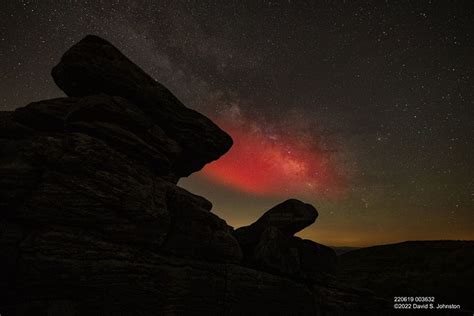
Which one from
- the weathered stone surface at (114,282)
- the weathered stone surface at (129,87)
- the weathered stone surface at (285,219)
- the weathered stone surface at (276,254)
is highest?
the weathered stone surface at (129,87)

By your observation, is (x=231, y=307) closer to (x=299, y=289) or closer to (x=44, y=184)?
(x=299, y=289)

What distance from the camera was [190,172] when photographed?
2600 cm

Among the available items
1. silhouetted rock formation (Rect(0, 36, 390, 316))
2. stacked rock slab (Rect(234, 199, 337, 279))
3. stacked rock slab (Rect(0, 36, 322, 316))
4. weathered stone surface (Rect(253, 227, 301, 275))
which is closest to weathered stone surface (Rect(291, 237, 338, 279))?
stacked rock slab (Rect(234, 199, 337, 279))

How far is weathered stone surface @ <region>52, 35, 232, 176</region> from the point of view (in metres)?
18.4

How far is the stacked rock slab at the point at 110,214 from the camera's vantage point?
13.5 metres

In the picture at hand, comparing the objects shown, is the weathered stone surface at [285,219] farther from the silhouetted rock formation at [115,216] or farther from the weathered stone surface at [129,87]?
the weathered stone surface at [129,87]

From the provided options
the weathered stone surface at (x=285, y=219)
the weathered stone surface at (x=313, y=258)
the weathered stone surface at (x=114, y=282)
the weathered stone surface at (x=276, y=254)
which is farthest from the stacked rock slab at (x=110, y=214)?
the weathered stone surface at (x=285, y=219)

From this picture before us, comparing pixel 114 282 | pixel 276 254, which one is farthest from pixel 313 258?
pixel 114 282

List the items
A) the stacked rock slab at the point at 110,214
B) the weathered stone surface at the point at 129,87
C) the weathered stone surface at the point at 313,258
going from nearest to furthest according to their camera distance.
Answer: the stacked rock slab at the point at 110,214
the weathered stone surface at the point at 129,87
the weathered stone surface at the point at 313,258

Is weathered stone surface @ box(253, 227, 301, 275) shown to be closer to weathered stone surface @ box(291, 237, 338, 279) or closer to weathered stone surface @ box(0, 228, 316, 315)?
weathered stone surface @ box(291, 237, 338, 279)

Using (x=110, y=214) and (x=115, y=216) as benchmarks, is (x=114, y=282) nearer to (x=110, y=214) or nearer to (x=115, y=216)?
(x=115, y=216)

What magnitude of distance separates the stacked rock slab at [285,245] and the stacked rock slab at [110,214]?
1.66 metres

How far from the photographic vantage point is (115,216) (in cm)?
1573

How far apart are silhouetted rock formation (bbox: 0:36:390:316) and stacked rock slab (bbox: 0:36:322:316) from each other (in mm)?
60
